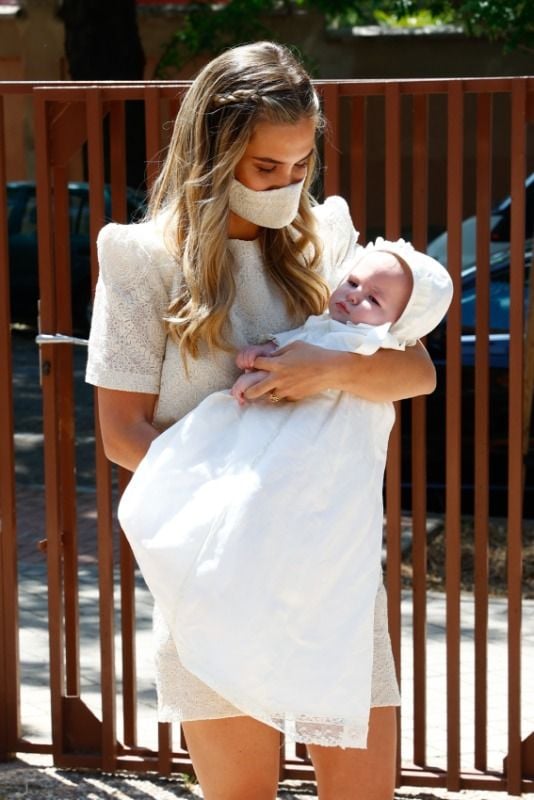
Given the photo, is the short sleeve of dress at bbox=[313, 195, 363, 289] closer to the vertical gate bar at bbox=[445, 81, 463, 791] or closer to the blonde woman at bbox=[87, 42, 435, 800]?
the blonde woman at bbox=[87, 42, 435, 800]

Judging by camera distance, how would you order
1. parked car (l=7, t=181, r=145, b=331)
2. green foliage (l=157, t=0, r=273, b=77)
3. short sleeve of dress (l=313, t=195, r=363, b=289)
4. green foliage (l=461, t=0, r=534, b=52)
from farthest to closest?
green foliage (l=157, t=0, r=273, b=77) < parked car (l=7, t=181, r=145, b=331) < green foliage (l=461, t=0, r=534, b=52) < short sleeve of dress (l=313, t=195, r=363, b=289)

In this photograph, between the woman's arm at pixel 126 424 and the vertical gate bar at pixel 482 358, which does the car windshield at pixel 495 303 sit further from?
the woman's arm at pixel 126 424

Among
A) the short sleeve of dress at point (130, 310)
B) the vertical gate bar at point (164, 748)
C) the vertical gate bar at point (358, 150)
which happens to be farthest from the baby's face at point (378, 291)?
the vertical gate bar at point (164, 748)

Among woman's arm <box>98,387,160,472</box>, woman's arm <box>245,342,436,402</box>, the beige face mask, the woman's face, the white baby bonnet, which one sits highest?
the woman's face

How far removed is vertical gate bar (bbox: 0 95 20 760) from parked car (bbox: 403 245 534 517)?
326 cm

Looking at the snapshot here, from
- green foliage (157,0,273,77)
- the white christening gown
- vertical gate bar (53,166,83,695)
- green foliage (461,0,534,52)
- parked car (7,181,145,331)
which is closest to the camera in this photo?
the white christening gown

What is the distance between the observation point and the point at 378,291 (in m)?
2.59

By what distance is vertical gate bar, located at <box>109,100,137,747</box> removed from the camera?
156 inches

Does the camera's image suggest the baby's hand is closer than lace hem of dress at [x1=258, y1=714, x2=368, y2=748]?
No

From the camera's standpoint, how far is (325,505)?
2.46 meters

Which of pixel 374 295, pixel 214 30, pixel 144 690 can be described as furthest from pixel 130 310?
pixel 214 30

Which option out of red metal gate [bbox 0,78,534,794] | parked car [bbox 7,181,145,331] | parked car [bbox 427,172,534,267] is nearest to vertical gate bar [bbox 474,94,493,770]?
red metal gate [bbox 0,78,534,794]

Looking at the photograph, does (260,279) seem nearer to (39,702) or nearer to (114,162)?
(114,162)

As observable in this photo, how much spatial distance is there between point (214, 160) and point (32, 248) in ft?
41.2
